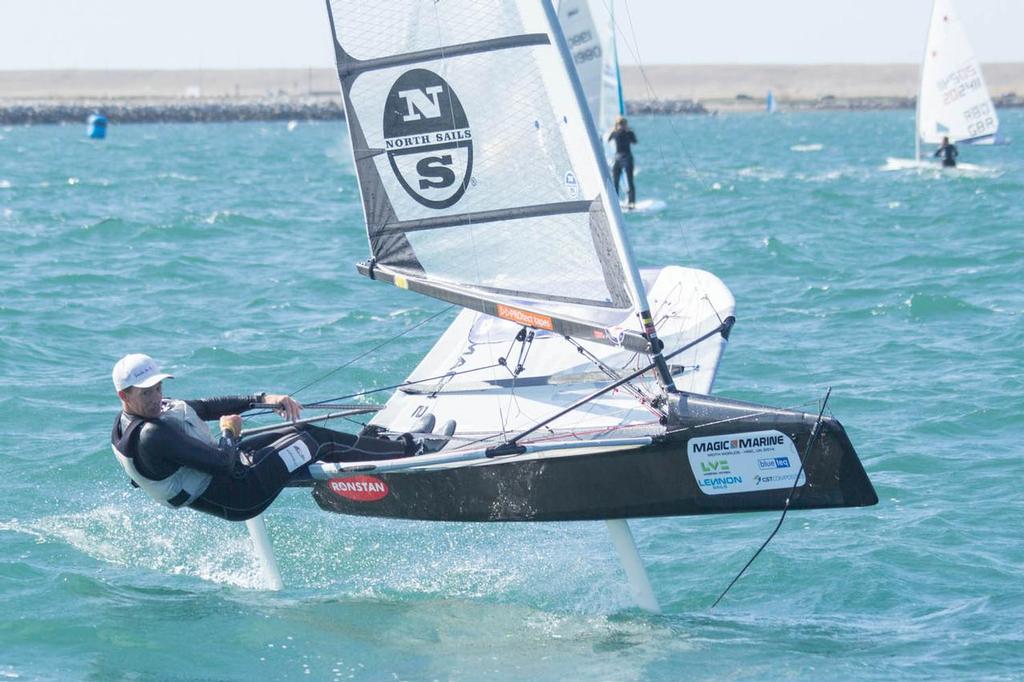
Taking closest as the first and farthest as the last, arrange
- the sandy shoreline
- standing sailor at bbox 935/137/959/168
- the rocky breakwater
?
standing sailor at bbox 935/137/959/168 < the rocky breakwater < the sandy shoreline

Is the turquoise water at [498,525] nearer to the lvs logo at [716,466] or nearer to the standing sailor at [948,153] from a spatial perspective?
the lvs logo at [716,466]

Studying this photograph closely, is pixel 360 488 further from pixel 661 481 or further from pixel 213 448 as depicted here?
pixel 661 481

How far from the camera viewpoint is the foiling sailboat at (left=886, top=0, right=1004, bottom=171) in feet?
82.9

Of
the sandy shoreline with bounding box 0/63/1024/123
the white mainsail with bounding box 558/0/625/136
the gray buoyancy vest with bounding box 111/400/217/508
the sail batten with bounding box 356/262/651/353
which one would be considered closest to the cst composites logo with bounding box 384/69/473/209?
the sail batten with bounding box 356/262/651/353

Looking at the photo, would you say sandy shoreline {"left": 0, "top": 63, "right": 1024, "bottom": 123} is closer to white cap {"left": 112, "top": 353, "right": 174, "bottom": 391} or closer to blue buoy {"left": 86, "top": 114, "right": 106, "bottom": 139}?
blue buoy {"left": 86, "top": 114, "right": 106, "bottom": 139}

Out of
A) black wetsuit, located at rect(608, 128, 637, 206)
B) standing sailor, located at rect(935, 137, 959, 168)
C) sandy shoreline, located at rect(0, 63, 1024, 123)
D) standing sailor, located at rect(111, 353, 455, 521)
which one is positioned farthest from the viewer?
sandy shoreline, located at rect(0, 63, 1024, 123)

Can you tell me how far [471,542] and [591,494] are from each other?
3.95 feet

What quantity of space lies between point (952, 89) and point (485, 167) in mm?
20936

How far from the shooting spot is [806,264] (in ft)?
49.9

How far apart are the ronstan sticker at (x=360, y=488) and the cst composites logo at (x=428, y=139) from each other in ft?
4.29

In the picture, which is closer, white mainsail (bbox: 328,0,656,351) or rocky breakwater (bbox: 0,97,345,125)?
white mainsail (bbox: 328,0,656,351)

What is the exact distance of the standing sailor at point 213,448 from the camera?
564cm

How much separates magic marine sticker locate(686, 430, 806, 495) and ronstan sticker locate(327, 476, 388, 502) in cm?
132

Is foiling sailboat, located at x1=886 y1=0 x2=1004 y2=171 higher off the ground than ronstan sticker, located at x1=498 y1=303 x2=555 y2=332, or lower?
lower
